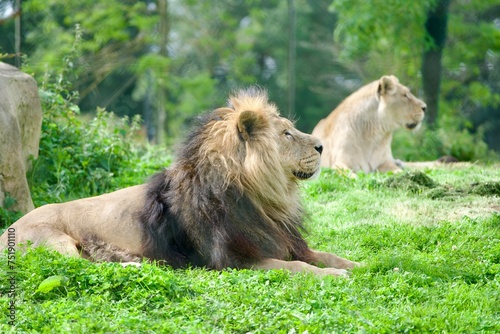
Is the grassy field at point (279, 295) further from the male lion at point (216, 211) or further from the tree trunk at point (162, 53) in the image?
the tree trunk at point (162, 53)

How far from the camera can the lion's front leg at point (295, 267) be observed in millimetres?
5367

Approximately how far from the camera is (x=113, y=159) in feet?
29.2

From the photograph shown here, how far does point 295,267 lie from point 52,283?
158 cm

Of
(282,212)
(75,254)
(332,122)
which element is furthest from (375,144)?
(75,254)

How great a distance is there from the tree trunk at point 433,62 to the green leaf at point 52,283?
40.7ft

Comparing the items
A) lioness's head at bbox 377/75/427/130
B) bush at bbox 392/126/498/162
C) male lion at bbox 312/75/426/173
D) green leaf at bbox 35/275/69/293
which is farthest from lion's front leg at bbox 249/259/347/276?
bush at bbox 392/126/498/162

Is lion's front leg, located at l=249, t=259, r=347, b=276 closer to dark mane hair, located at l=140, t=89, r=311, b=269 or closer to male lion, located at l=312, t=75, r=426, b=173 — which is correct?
dark mane hair, located at l=140, t=89, r=311, b=269

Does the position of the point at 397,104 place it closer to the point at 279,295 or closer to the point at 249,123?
the point at 249,123

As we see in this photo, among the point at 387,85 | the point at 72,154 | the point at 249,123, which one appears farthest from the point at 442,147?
the point at 249,123

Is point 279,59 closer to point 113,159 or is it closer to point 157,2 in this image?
point 157,2

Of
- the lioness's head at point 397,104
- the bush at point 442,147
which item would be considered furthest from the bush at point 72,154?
the bush at point 442,147

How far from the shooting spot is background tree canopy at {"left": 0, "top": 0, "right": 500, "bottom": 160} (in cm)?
1728

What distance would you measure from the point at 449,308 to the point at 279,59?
19955 mm

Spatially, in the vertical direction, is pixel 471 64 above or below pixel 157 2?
below
